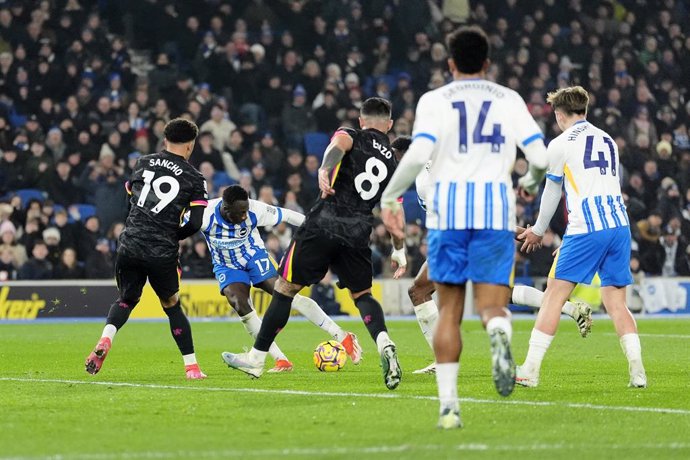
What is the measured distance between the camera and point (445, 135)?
7.23 metres

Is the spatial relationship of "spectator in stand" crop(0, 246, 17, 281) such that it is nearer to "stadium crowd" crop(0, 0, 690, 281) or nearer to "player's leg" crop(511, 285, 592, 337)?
"stadium crowd" crop(0, 0, 690, 281)

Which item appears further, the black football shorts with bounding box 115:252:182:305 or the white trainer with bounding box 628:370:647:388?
the black football shorts with bounding box 115:252:182:305

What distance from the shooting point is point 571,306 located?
11609 mm

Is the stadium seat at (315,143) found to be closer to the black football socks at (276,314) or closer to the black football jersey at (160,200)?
the black football jersey at (160,200)

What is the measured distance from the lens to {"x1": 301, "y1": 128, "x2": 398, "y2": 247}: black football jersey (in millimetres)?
9641

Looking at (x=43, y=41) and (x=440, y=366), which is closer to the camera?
(x=440, y=366)

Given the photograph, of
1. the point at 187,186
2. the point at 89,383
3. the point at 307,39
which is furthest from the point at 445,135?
the point at 307,39

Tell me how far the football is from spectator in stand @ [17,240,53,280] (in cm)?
1113

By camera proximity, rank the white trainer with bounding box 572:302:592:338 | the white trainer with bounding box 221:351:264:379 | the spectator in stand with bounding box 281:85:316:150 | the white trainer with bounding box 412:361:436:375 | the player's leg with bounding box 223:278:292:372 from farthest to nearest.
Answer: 1. the spectator in stand with bounding box 281:85:316:150
2. the player's leg with bounding box 223:278:292:372
3. the white trainer with bounding box 572:302:592:338
4. the white trainer with bounding box 412:361:436:375
5. the white trainer with bounding box 221:351:264:379

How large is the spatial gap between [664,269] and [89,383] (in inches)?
675

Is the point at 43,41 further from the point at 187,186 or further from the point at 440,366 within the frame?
the point at 440,366

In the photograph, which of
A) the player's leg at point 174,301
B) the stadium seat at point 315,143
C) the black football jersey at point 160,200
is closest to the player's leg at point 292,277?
the player's leg at point 174,301

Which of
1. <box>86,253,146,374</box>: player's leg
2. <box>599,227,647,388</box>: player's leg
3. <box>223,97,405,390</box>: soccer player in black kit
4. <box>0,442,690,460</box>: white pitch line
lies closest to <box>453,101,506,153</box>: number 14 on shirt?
<box>0,442,690,460</box>: white pitch line

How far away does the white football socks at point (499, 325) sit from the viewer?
22.7ft
